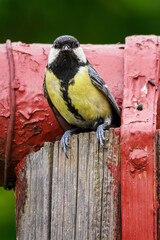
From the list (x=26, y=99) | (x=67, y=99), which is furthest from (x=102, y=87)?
(x=26, y=99)

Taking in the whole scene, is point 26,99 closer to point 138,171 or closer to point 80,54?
point 80,54

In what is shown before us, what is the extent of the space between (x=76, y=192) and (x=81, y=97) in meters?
0.79

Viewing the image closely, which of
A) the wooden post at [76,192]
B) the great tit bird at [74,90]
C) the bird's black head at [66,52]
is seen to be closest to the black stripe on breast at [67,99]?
the great tit bird at [74,90]

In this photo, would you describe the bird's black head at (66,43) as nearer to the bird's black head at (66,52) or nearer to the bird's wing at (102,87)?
the bird's black head at (66,52)

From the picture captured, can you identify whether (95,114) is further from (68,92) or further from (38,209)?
(38,209)

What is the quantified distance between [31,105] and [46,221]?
25.4 inches

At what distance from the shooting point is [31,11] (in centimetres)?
434

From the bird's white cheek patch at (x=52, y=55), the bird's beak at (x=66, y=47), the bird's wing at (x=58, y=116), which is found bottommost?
the bird's wing at (x=58, y=116)

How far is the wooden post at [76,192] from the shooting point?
7.72 feet

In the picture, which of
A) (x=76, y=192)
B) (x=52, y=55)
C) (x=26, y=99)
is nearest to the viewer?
(x=76, y=192)

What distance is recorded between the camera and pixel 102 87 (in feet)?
9.75

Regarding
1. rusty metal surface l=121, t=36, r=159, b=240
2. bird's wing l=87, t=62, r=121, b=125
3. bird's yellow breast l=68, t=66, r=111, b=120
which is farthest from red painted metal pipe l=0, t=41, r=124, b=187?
rusty metal surface l=121, t=36, r=159, b=240

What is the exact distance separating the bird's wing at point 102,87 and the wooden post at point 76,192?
48 cm

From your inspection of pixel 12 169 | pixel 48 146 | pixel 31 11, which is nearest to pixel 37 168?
pixel 48 146
